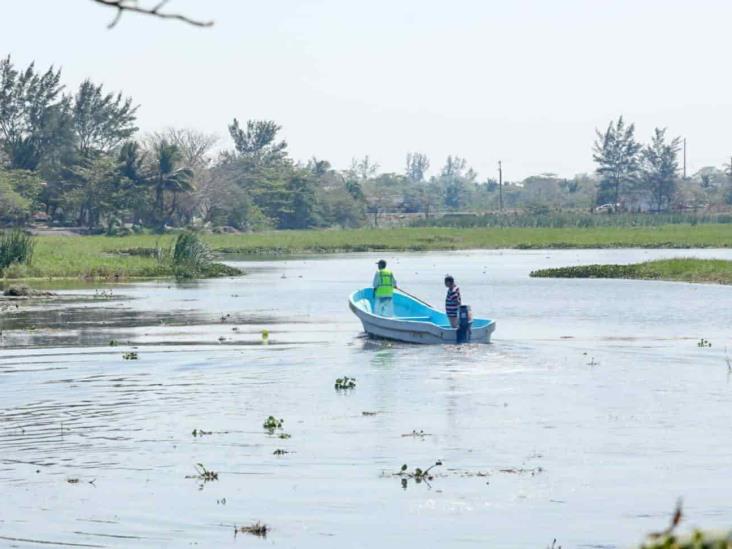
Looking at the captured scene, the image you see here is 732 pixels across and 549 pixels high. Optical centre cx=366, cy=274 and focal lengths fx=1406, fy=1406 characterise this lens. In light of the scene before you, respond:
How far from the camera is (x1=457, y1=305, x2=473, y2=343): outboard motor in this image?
3111 cm

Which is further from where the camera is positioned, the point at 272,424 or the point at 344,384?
the point at 344,384

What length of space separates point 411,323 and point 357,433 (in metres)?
11.9

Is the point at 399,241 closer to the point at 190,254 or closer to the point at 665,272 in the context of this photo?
the point at 190,254

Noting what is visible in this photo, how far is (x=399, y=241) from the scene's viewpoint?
4370 inches

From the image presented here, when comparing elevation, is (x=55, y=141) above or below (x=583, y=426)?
above

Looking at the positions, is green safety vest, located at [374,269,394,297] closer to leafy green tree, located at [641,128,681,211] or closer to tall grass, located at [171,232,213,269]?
tall grass, located at [171,232,213,269]

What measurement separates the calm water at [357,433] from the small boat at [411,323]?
39 centimetres

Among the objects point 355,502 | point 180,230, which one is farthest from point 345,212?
point 355,502

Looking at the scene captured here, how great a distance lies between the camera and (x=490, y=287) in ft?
187

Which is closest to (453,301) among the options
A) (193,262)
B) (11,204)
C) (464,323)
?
(464,323)

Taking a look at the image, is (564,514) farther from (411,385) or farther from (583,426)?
(411,385)

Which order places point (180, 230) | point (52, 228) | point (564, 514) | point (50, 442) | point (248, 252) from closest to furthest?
point (564, 514)
point (50, 442)
point (248, 252)
point (52, 228)
point (180, 230)

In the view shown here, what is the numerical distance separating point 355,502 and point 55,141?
4380 inches

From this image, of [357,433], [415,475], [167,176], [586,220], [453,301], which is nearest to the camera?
[415,475]
